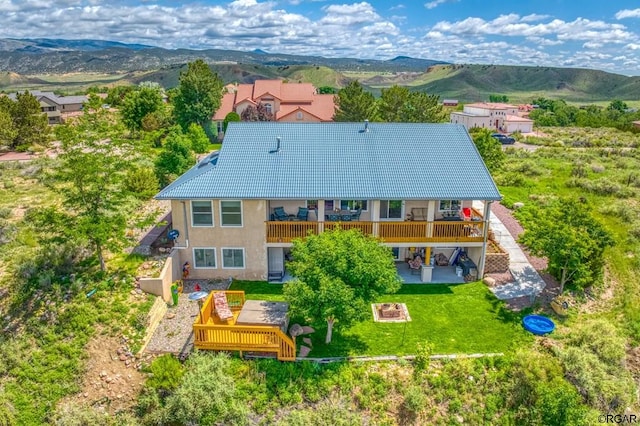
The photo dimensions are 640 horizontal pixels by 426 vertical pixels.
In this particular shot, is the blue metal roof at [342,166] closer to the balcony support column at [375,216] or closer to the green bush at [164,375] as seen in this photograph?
the balcony support column at [375,216]

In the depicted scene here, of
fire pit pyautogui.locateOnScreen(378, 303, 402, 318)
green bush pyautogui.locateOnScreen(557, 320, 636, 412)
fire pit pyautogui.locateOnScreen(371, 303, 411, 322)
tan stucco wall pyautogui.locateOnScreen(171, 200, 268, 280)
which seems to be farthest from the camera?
tan stucco wall pyautogui.locateOnScreen(171, 200, 268, 280)

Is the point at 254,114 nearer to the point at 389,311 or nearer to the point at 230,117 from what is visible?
the point at 230,117

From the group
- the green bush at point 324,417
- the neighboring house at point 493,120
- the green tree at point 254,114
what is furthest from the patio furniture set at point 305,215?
the neighboring house at point 493,120

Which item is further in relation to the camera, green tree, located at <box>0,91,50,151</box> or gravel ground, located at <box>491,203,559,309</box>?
green tree, located at <box>0,91,50,151</box>

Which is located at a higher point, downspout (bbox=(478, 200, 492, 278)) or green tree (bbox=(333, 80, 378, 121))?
green tree (bbox=(333, 80, 378, 121))

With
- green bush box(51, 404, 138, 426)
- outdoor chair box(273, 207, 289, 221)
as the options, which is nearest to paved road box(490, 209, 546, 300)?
outdoor chair box(273, 207, 289, 221)

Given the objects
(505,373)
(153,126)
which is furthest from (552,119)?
(505,373)

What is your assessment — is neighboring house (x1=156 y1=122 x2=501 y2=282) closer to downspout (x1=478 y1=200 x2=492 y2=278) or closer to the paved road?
downspout (x1=478 y1=200 x2=492 y2=278)

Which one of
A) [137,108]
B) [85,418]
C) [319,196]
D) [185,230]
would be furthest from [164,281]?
[137,108]
